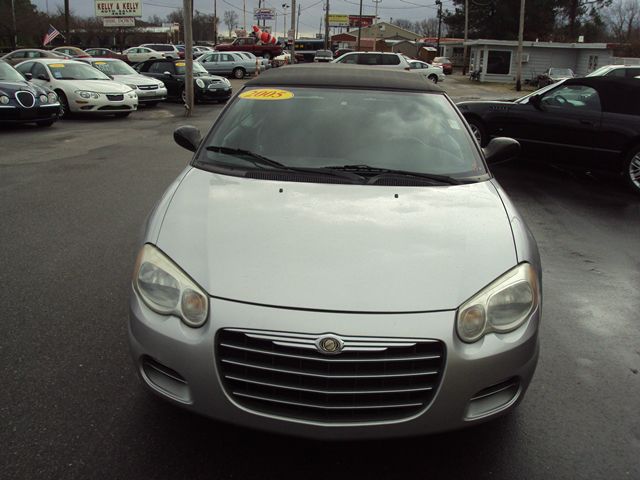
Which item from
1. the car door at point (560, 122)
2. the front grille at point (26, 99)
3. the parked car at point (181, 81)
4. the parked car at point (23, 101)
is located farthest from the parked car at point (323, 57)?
the car door at point (560, 122)

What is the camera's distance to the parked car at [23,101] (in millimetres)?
12336

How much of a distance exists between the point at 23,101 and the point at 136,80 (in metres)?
6.12

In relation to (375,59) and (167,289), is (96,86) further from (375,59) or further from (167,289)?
(375,59)

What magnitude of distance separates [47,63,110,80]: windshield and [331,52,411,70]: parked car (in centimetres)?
1270

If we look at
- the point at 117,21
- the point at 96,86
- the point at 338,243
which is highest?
the point at 117,21

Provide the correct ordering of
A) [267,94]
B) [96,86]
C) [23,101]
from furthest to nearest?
[96,86]
[23,101]
[267,94]

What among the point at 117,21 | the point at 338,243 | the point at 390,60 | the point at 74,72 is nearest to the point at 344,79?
the point at 338,243

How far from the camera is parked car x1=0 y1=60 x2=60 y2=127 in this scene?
1234 cm

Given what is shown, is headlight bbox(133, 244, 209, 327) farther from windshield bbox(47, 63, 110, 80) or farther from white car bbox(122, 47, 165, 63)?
white car bbox(122, 47, 165, 63)

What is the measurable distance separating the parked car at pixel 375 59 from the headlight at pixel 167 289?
24906 mm

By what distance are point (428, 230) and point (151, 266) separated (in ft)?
4.10

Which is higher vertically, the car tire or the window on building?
the window on building

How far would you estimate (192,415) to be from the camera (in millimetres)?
2795

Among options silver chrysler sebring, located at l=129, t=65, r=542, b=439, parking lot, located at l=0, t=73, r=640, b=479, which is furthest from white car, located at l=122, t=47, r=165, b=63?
silver chrysler sebring, located at l=129, t=65, r=542, b=439
